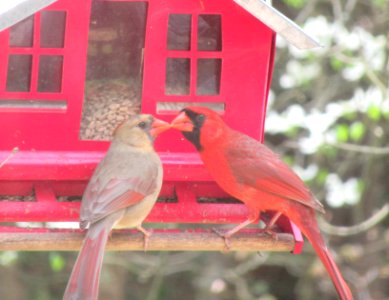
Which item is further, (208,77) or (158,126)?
(208,77)

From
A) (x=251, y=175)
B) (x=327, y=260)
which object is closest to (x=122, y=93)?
(x=251, y=175)

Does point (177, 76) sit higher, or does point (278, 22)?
point (278, 22)

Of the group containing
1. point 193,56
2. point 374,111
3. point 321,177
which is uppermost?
point 193,56

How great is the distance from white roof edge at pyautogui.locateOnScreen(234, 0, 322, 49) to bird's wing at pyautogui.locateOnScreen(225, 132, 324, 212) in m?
0.41

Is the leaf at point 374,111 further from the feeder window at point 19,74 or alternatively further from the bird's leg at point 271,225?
the feeder window at point 19,74

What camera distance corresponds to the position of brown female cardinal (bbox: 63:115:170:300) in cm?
345

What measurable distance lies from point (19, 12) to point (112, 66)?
576 millimetres

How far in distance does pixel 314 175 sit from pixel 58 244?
3.14 metres

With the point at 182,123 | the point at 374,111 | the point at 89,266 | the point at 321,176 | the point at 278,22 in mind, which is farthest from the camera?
the point at 321,176

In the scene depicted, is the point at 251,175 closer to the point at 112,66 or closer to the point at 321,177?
the point at 112,66

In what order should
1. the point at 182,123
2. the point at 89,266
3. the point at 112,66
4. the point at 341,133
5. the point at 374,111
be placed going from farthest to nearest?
the point at 341,133 → the point at 374,111 → the point at 112,66 → the point at 182,123 → the point at 89,266

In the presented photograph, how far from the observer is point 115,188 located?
145 inches

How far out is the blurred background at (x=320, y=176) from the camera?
621 centimetres

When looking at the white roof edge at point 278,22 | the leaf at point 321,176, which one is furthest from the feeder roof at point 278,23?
the leaf at point 321,176
